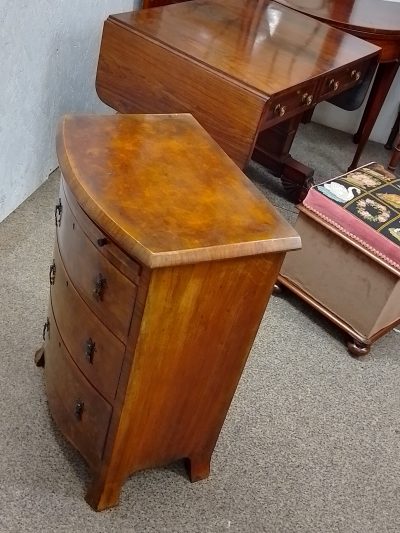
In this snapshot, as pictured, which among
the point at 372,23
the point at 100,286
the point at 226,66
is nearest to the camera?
the point at 100,286

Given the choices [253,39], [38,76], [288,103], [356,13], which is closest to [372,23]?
[356,13]

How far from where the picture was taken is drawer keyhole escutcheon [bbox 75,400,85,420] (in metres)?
1.35

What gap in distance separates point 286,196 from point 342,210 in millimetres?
787

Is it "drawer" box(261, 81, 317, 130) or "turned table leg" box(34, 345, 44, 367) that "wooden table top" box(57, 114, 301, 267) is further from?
"turned table leg" box(34, 345, 44, 367)

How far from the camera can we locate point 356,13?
8.32 ft

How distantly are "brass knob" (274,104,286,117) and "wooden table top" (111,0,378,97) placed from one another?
0.18 feet

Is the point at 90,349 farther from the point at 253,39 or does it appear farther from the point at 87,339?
the point at 253,39

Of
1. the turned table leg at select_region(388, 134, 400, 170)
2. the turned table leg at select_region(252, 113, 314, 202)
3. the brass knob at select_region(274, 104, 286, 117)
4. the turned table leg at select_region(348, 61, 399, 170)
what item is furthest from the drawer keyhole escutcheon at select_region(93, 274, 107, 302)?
the turned table leg at select_region(388, 134, 400, 170)

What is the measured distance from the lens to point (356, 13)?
2535 mm

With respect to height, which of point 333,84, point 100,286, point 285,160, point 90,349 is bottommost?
point 285,160

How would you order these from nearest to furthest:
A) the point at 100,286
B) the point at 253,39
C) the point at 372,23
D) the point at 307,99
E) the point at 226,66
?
the point at 100,286
the point at 226,66
the point at 307,99
the point at 253,39
the point at 372,23

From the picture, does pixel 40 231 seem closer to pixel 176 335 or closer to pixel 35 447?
pixel 35 447

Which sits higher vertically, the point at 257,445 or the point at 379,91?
the point at 379,91

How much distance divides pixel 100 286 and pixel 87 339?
150mm
